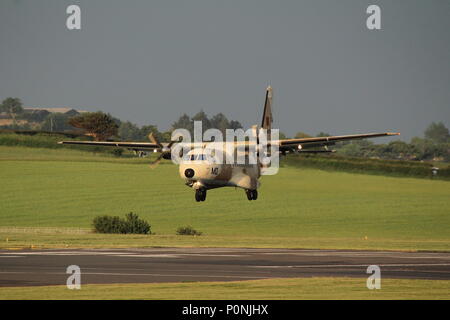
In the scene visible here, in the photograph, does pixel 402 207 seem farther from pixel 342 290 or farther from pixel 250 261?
pixel 342 290

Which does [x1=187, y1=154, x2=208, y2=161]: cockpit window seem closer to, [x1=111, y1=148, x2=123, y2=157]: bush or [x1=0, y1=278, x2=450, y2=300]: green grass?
[x1=0, y1=278, x2=450, y2=300]: green grass

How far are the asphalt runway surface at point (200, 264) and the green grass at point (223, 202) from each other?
43.3 ft

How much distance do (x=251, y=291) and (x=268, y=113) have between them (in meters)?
41.4

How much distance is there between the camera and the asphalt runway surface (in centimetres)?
3325

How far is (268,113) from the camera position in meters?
69.9

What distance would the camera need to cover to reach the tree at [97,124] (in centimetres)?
16838

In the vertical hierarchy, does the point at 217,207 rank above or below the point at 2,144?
below

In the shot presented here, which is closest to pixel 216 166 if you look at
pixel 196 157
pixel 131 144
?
pixel 196 157

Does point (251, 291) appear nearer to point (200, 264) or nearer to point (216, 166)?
point (200, 264)

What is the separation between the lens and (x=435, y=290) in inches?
1201

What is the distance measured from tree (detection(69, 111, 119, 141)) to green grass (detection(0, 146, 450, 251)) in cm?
3335

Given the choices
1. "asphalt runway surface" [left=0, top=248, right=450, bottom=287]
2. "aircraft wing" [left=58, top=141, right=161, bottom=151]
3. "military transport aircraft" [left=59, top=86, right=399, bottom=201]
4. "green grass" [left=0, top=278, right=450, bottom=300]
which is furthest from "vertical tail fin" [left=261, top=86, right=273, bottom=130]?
"green grass" [left=0, top=278, right=450, bottom=300]
